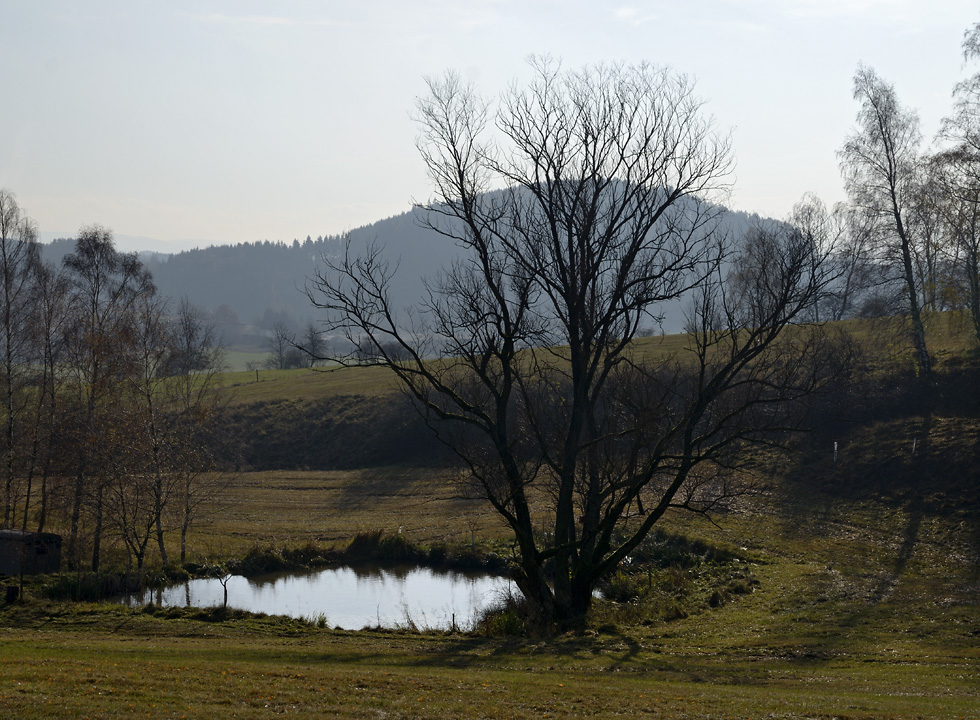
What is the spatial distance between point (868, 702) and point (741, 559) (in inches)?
672

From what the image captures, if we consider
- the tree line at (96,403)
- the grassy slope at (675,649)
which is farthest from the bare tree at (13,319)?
the grassy slope at (675,649)

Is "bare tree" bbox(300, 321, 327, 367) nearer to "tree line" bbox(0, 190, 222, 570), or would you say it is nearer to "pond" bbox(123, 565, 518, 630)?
"tree line" bbox(0, 190, 222, 570)

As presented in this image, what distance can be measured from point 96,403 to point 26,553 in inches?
285

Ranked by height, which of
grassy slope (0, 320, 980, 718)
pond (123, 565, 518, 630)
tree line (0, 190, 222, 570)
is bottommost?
pond (123, 565, 518, 630)

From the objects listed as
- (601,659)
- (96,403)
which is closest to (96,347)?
(96,403)

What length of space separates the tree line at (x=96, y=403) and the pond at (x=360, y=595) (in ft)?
8.56

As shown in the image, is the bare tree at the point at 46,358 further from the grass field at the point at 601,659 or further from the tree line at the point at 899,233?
the tree line at the point at 899,233

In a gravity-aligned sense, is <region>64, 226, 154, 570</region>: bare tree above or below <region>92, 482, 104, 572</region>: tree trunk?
above

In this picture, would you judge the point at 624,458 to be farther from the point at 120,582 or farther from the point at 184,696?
the point at 120,582

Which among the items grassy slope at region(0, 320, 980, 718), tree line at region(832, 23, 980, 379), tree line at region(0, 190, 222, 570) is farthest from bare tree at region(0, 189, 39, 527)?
tree line at region(832, 23, 980, 379)

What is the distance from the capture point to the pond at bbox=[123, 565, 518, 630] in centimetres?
2298

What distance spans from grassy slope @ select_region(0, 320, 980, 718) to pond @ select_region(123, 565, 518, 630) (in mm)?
3520

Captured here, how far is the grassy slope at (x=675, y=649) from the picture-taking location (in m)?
10.4

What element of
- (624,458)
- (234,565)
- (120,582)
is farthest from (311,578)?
(624,458)
